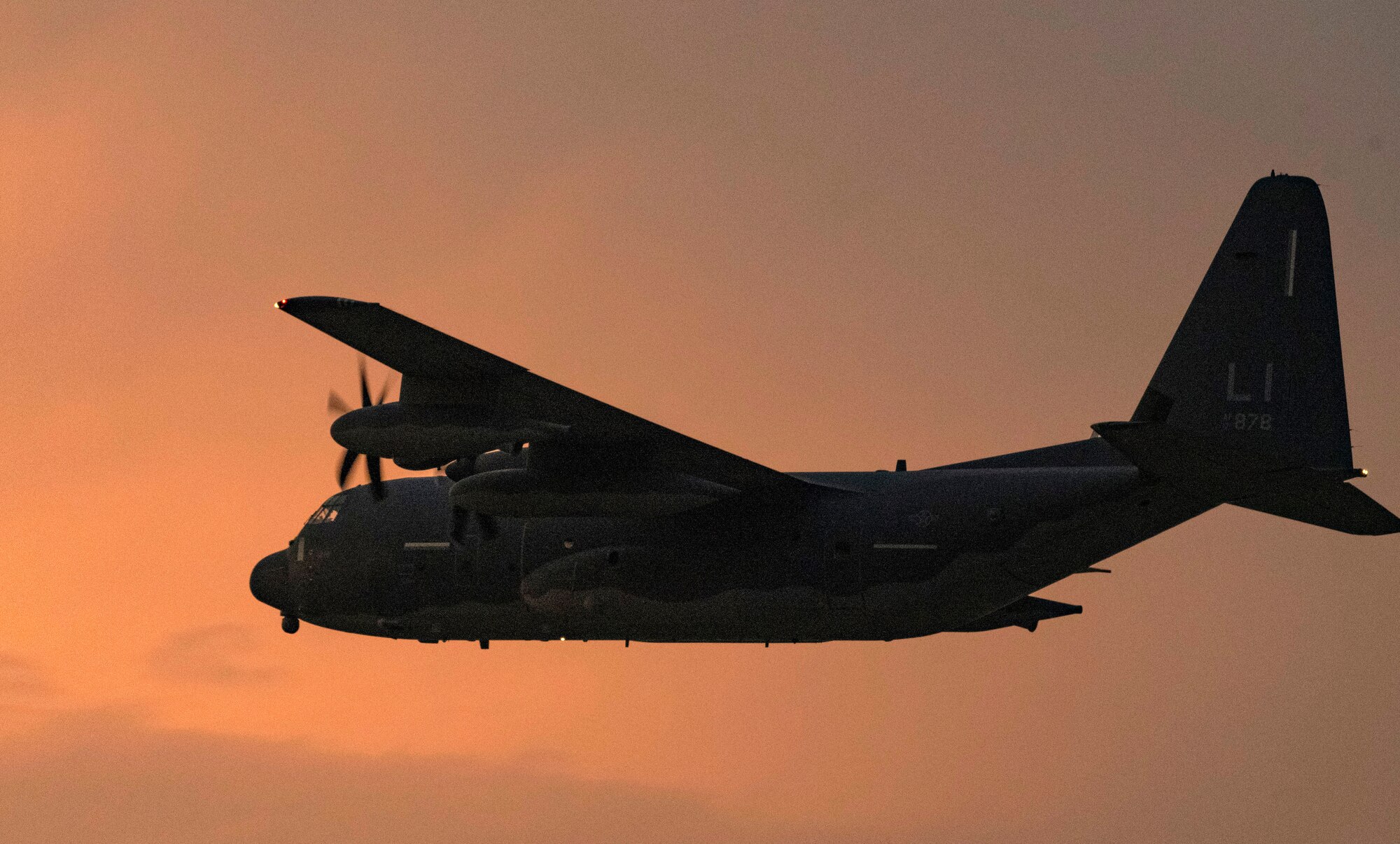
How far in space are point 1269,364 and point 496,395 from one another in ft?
37.2

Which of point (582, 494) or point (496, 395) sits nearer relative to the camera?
point (496, 395)

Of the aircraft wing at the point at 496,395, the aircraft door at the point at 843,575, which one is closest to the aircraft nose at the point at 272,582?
the aircraft wing at the point at 496,395

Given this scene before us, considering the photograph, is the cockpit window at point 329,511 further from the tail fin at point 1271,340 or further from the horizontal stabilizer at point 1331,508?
the horizontal stabilizer at point 1331,508

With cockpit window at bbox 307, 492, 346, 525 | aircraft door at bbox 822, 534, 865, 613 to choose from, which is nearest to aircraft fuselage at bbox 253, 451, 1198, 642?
aircraft door at bbox 822, 534, 865, 613

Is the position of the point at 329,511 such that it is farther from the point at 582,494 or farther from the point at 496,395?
the point at 496,395

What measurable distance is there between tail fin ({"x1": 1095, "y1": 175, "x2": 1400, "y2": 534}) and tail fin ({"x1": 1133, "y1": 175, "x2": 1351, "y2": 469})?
14 mm

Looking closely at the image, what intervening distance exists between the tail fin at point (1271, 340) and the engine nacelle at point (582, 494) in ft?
23.3

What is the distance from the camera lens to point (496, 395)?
2502 cm

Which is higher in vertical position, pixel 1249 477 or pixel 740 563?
pixel 1249 477

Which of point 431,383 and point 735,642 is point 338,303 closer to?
point 431,383

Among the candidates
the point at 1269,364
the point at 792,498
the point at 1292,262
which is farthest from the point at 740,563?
the point at 1292,262

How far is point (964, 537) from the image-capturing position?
2634 cm

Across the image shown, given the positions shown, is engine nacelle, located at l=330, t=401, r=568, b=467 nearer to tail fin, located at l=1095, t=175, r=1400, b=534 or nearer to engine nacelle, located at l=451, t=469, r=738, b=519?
engine nacelle, located at l=451, t=469, r=738, b=519

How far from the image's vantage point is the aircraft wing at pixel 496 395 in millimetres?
23344
